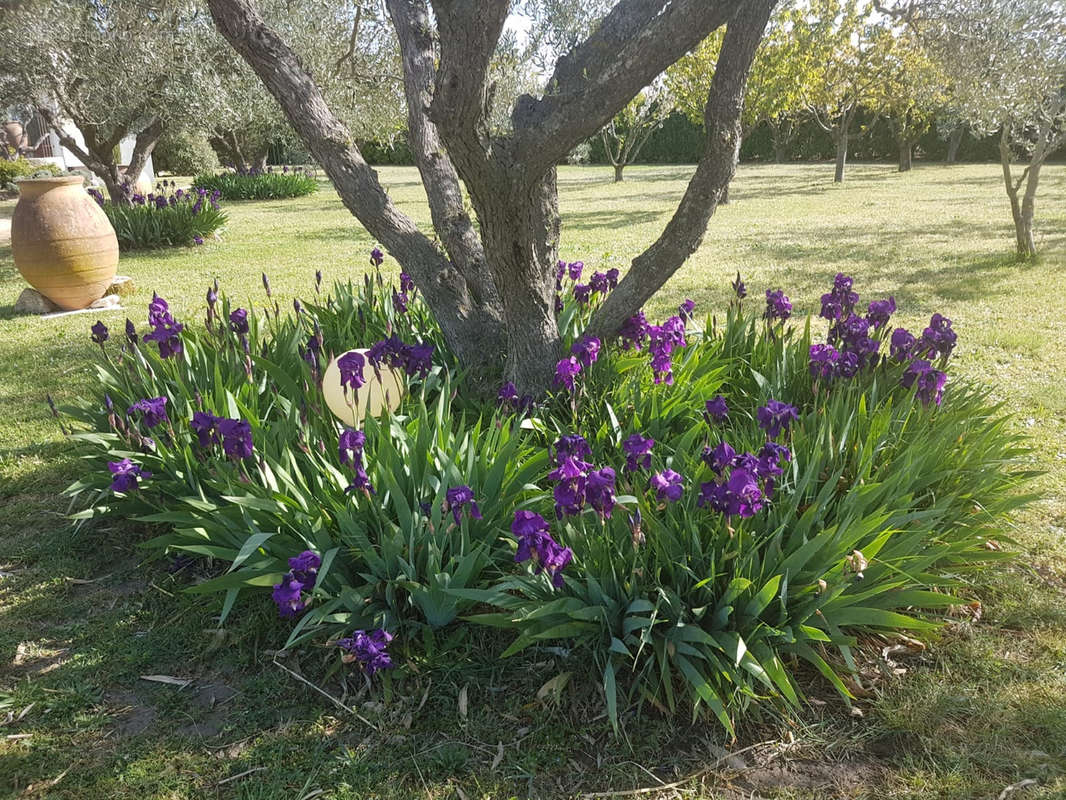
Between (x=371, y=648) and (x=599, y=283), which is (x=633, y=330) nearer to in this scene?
(x=599, y=283)

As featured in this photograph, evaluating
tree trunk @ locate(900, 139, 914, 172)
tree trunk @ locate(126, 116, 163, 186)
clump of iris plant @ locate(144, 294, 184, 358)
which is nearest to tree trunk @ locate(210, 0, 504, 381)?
clump of iris plant @ locate(144, 294, 184, 358)

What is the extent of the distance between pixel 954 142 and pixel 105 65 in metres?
28.4

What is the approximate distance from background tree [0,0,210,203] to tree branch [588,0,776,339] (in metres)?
9.45

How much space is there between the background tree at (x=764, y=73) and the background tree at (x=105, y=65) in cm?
1192

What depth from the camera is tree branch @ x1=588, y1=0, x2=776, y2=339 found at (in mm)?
3443

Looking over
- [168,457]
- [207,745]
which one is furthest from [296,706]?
[168,457]

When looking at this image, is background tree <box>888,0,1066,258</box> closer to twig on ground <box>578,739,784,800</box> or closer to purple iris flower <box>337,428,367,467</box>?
purple iris flower <box>337,428,367,467</box>

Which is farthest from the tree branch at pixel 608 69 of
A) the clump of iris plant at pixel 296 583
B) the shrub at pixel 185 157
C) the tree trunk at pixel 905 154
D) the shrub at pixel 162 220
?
the tree trunk at pixel 905 154

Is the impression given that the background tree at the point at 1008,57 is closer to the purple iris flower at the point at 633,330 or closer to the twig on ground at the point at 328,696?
the purple iris flower at the point at 633,330

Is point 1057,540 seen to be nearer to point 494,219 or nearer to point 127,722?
point 494,219

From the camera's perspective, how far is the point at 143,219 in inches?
470

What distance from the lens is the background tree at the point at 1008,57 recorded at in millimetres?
7930

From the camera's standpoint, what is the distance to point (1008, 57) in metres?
8.09

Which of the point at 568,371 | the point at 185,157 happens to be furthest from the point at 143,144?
the point at 568,371
